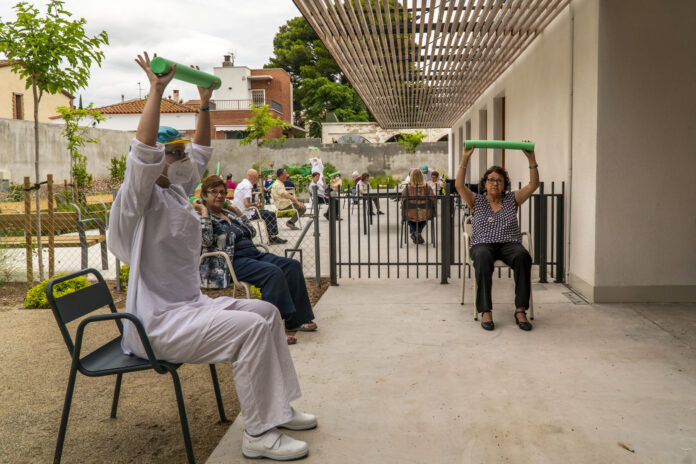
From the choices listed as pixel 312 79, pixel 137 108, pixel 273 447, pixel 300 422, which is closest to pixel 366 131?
pixel 312 79

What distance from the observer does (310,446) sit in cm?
275

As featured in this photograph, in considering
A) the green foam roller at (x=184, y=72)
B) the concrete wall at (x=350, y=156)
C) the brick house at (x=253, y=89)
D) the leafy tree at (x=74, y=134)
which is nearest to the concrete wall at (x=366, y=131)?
the brick house at (x=253, y=89)

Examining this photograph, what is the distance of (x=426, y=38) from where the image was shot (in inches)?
324

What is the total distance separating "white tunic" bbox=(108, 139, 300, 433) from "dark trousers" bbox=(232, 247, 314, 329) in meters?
1.62

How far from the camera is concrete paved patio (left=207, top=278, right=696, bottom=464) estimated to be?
2.71 m

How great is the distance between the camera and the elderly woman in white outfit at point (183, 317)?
250 centimetres

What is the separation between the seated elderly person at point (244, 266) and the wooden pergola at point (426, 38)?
2530mm

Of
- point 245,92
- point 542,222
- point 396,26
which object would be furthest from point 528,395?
point 245,92

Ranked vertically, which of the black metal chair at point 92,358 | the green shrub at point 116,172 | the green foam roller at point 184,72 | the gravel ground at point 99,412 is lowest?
the gravel ground at point 99,412

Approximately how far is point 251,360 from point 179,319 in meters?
0.36

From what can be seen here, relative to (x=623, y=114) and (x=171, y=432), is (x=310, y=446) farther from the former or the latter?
(x=623, y=114)

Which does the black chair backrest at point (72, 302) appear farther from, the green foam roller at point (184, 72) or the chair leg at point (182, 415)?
the green foam roller at point (184, 72)

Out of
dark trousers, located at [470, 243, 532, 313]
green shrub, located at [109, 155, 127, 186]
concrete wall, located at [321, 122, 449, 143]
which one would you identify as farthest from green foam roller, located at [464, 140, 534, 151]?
concrete wall, located at [321, 122, 449, 143]

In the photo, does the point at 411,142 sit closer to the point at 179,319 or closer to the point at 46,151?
the point at 46,151
